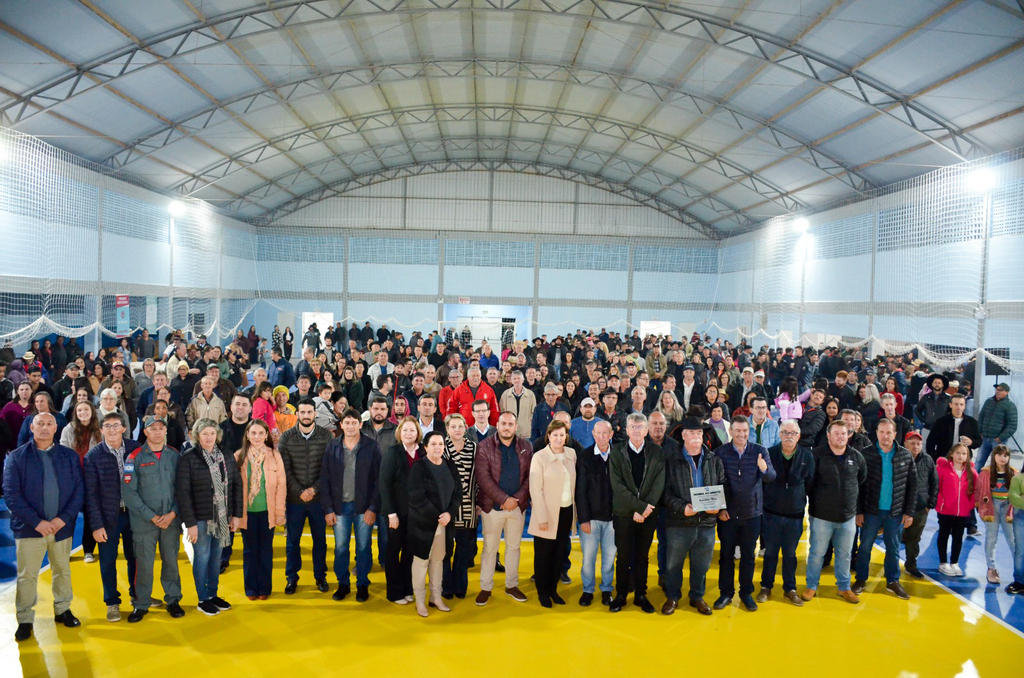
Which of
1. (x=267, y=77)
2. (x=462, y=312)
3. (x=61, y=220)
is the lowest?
(x=462, y=312)

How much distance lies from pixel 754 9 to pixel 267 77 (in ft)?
37.2

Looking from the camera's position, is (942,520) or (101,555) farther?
(942,520)

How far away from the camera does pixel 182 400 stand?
26.4ft

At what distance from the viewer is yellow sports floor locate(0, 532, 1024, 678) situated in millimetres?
4375

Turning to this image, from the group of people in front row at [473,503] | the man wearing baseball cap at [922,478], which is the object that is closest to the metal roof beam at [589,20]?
the man wearing baseball cap at [922,478]

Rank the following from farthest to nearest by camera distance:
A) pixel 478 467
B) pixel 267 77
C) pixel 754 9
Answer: pixel 267 77 → pixel 754 9 → pixel 478 467

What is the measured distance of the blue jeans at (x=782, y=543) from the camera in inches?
210

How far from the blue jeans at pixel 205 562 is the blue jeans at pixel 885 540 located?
5.42 m

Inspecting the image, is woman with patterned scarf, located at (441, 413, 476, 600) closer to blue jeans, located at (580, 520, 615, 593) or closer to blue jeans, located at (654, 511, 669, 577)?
blue jeans, located at (580, 520, 615, 593)

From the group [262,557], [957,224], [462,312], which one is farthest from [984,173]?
[462,312]

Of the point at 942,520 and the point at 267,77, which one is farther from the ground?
the point at 267,77

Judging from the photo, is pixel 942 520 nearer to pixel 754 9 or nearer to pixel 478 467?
pixel 478 467

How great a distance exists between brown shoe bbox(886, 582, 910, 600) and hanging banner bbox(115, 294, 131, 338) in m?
18.0

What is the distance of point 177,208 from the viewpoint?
67.1 ft
